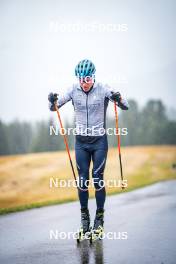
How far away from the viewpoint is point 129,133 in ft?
262

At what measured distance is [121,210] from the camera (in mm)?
7613

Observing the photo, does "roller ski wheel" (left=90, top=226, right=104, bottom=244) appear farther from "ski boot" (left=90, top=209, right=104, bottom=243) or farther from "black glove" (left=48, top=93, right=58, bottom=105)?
"black glove" (left=48, top=93, right=58, bottom=105)

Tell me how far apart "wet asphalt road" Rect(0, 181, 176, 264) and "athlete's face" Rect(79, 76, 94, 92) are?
187 cm

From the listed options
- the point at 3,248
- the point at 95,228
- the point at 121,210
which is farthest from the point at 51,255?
the point at 121,210

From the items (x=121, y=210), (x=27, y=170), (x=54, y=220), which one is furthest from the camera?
(x=27, y=170)

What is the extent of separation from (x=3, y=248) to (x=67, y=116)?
310ft

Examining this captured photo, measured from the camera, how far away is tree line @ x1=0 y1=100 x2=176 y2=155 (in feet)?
240

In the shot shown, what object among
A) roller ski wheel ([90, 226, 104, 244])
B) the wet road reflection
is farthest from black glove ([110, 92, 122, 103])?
the wet road reflection

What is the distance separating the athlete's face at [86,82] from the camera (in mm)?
5578

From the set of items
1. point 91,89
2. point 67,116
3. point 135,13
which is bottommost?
point 67,116

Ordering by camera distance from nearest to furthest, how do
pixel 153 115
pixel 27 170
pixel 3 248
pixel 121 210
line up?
pixel 3 248 → pixel 121 210 → pixel 27 170 → pixel 153 115

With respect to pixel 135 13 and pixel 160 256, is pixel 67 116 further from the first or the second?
pixel 160 256

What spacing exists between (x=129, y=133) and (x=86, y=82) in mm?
74676

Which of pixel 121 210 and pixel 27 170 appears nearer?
pixel 121 210
